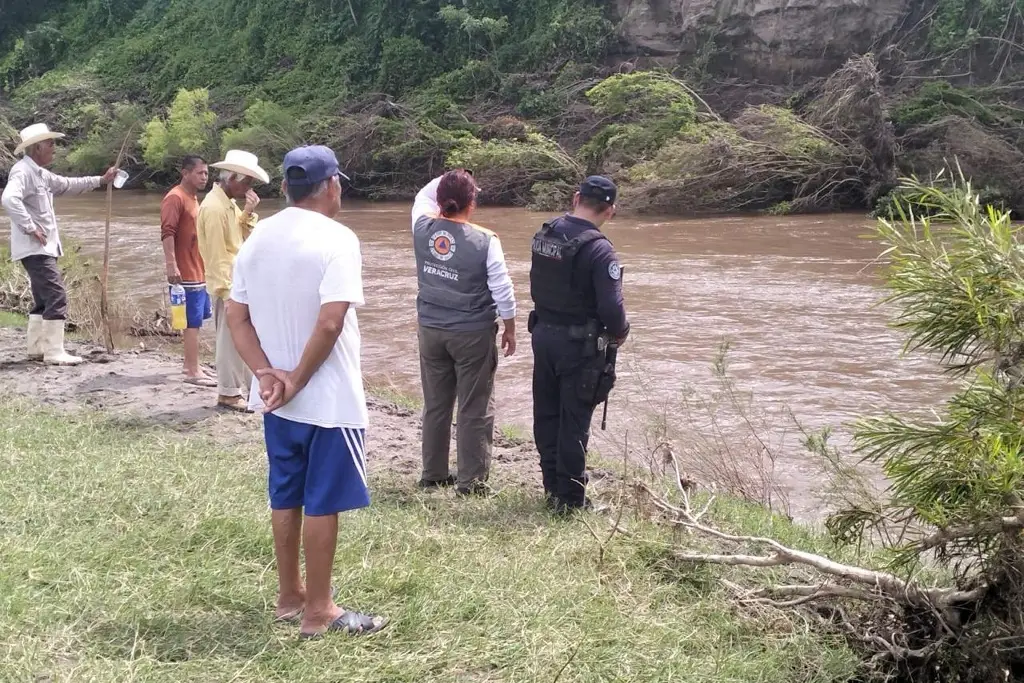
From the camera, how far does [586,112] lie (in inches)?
1017

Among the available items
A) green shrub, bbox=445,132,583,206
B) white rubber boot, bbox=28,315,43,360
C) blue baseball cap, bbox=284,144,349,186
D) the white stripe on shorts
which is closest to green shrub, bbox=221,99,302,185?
green shrub, bbox=445,132,583,206

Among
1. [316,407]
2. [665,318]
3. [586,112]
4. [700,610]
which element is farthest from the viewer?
[586,112]

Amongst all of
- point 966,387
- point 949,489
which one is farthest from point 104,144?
point 949,489

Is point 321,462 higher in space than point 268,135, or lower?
lower

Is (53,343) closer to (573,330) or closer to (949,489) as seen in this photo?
(573,330)

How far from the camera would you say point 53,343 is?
26.9ft

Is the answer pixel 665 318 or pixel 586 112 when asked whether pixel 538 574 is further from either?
pixel 586 112

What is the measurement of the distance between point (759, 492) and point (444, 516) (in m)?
2.06

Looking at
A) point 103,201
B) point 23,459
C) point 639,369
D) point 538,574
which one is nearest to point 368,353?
point 639,369

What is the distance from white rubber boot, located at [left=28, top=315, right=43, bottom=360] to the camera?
8266 millimetres

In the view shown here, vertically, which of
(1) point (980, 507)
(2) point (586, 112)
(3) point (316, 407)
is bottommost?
(1) point (980, 507)

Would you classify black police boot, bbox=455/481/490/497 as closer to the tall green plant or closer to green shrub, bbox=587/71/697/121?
the tall green plant

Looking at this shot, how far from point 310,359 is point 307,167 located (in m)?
0.66

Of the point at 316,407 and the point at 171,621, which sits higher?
the point at 316,407
